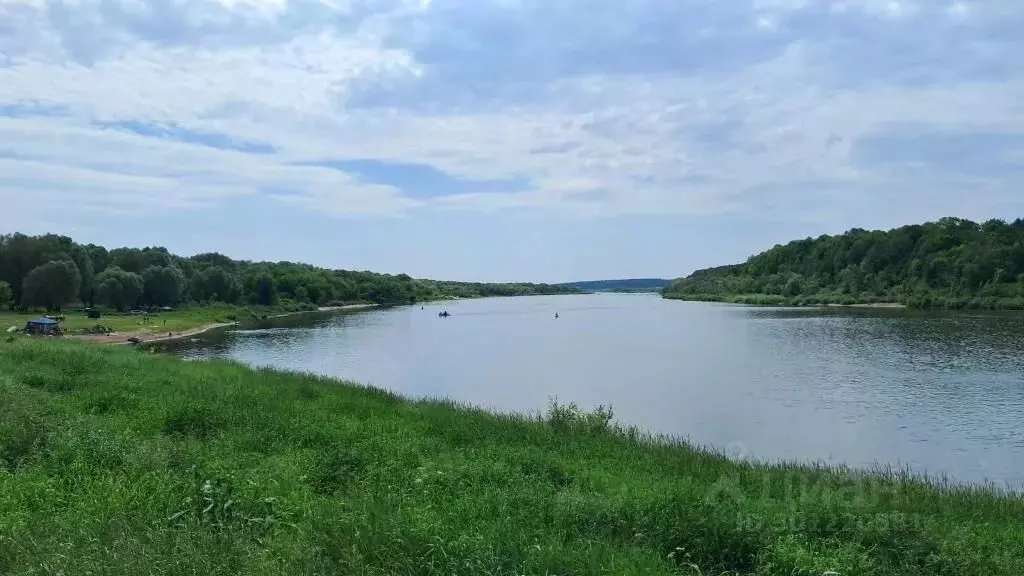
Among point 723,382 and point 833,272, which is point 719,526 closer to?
point 723,382

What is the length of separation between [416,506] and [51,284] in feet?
262

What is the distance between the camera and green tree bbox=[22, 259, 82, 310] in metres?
71.8

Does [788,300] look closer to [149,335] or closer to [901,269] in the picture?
[901,269]

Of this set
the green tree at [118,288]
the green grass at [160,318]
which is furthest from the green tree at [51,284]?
the green tree at [118,288]

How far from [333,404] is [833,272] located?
12609 cm

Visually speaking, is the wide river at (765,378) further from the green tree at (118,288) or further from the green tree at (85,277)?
the green tree at (85,277)

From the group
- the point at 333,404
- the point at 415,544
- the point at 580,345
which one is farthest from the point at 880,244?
the point at 415,544

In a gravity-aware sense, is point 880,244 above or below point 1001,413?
above

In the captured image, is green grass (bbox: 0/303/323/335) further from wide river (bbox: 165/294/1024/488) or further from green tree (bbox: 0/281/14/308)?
wide river (bbox: 165/294/1024/488)

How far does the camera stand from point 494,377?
3422 cm

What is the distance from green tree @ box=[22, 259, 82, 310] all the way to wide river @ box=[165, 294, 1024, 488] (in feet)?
66.1

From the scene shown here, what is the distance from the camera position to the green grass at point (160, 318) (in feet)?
200

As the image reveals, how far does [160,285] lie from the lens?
90500 millimetres

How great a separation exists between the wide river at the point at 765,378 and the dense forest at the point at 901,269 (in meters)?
27.9
